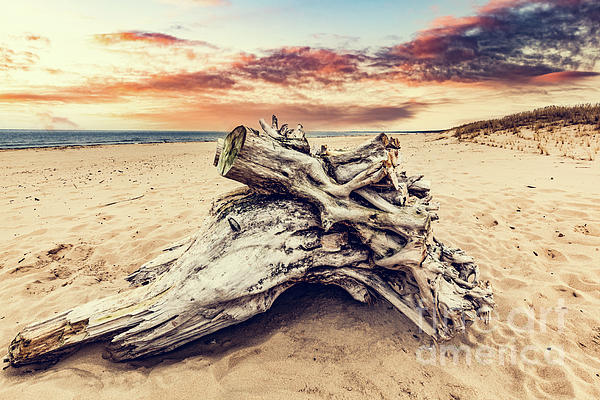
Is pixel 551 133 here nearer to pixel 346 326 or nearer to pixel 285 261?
pixel 346 326

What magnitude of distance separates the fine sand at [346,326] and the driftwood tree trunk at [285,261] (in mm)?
281

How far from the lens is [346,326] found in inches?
134

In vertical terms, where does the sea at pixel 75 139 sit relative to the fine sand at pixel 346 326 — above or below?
above

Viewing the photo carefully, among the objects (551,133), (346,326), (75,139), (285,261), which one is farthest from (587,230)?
(75,139)

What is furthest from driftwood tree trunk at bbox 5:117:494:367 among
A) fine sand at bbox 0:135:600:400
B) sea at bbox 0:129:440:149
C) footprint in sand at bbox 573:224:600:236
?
sea at bbox 0:129:440:149

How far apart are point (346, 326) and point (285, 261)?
1.06 meters

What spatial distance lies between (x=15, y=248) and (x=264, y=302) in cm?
546

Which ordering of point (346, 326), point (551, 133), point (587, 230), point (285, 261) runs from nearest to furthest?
point (285, 261) → point (346, 326) → point (587, 230) → point (551, 133)

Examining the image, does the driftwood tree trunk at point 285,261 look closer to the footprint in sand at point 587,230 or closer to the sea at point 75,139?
the footprint in sand at point 587,230

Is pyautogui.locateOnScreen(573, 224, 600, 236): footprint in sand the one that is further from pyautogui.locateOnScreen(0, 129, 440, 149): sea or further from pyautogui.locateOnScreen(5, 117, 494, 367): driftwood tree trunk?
pyautogui.locateOnScreen(0, 129, 440, 149): sea

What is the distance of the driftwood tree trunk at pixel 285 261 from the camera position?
3.02 metres

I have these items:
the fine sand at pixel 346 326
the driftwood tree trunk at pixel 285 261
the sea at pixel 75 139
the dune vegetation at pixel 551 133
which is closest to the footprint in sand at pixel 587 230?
the fine sand at pixel 346 326

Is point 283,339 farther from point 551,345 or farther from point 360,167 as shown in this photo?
point 551,345

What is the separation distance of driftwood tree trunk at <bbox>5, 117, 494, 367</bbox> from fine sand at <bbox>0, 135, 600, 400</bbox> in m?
0.28
